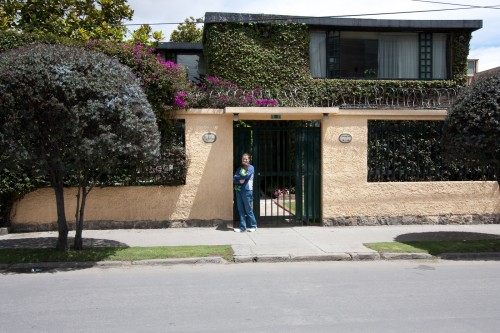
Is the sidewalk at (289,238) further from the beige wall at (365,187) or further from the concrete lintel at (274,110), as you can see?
the concrete lintel at (274,110)

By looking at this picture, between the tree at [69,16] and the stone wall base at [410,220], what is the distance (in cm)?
1022

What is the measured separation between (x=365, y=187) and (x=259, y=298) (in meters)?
6.33

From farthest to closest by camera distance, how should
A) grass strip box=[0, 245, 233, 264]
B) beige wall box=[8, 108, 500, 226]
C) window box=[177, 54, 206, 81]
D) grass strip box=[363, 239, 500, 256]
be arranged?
window box=[177, 54, 206, 81], beige wall box=[8, 108, 500, 226], grass strip box=[363, 239, 500, 256], grass strip box=[0, 245, 233, 264]

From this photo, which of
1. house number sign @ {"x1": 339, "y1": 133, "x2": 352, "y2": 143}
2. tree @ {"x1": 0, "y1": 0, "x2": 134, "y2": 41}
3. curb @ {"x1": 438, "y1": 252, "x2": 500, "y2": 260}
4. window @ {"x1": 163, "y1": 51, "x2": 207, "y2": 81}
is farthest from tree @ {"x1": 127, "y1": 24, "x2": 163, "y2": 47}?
curb @ {"x1": 438, "y1": 252, "x2": 500, "y2": 260}

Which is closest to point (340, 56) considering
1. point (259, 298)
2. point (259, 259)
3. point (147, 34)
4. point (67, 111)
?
point (147, 34)

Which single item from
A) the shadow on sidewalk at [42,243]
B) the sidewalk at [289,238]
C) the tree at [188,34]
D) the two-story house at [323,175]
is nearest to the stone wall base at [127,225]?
the two-story house at [323,175]

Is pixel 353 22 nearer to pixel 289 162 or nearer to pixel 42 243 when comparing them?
pixel 289 162

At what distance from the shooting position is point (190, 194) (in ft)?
37.7

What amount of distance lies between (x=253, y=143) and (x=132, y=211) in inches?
126

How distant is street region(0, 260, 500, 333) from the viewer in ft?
17.1

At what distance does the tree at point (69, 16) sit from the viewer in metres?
17.0

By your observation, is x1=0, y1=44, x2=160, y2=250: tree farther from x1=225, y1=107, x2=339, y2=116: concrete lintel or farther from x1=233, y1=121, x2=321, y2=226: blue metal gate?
x1=233, y1=121, x2=321, y2=226: blue metal gate

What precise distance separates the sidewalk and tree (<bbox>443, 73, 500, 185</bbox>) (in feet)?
6.08

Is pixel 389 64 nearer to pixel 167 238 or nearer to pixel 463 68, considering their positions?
pixel 463 68
